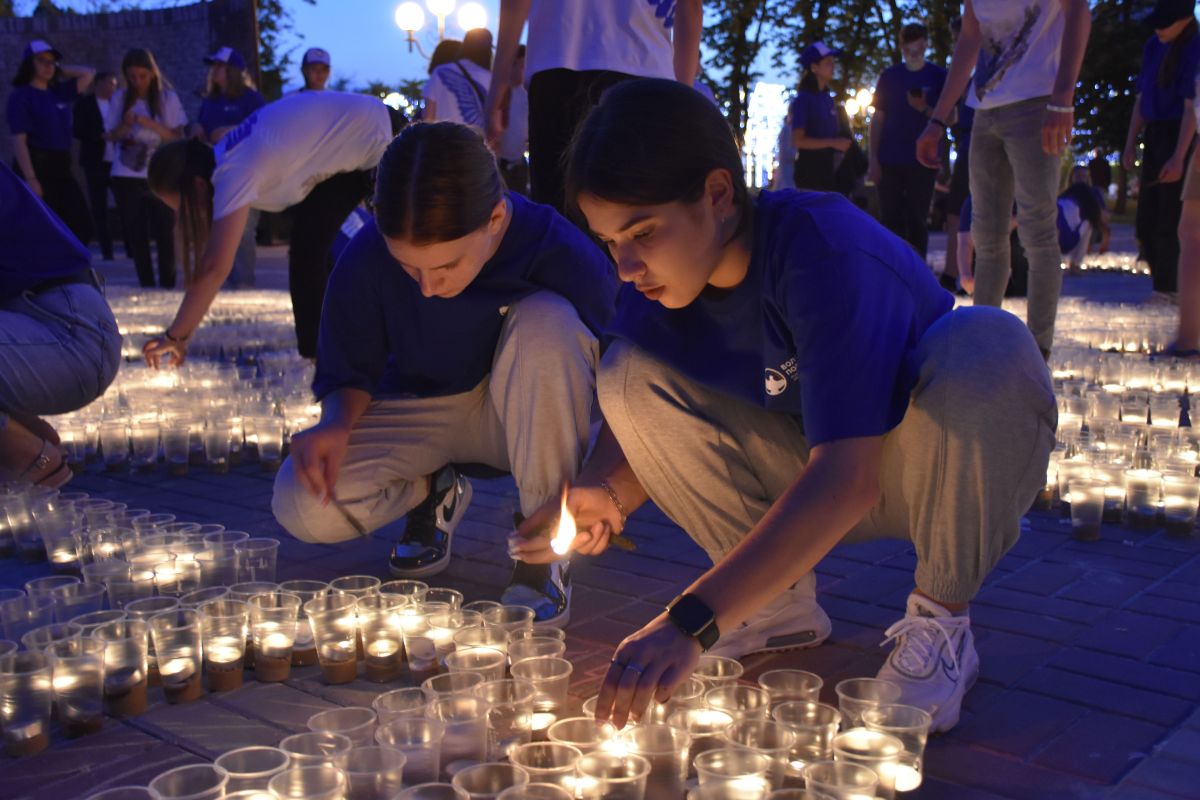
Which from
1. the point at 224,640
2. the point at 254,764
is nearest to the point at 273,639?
the point at 224,640

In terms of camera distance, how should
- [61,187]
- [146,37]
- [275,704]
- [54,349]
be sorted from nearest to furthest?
[275,704] < [54,349] < [61,187] < [146,37]

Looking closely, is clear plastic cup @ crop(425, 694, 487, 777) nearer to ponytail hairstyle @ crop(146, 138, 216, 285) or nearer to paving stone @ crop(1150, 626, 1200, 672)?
paving stone @ crop(1150, 626, 1200, 672)

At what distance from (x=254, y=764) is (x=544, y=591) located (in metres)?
1.35

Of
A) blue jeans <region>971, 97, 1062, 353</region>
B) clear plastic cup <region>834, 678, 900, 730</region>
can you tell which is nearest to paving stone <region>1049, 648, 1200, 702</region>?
clear plastic cup <region>834, 678, 900, 730</region>

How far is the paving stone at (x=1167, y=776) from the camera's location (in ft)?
7.63

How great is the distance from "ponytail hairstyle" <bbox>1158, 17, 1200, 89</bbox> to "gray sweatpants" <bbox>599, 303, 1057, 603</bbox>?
6809 mm

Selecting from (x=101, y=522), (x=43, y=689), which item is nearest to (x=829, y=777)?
(x=43, y=689)

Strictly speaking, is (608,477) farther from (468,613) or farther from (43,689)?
(43,689)

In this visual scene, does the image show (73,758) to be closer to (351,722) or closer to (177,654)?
(177,654)

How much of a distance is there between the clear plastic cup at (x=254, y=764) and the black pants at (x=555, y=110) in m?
2.99

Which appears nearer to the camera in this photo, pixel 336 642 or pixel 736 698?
pixel 736 698

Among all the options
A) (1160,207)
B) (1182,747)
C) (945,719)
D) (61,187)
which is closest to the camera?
(1182,747)

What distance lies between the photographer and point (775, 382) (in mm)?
2619

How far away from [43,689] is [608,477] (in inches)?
54.1
